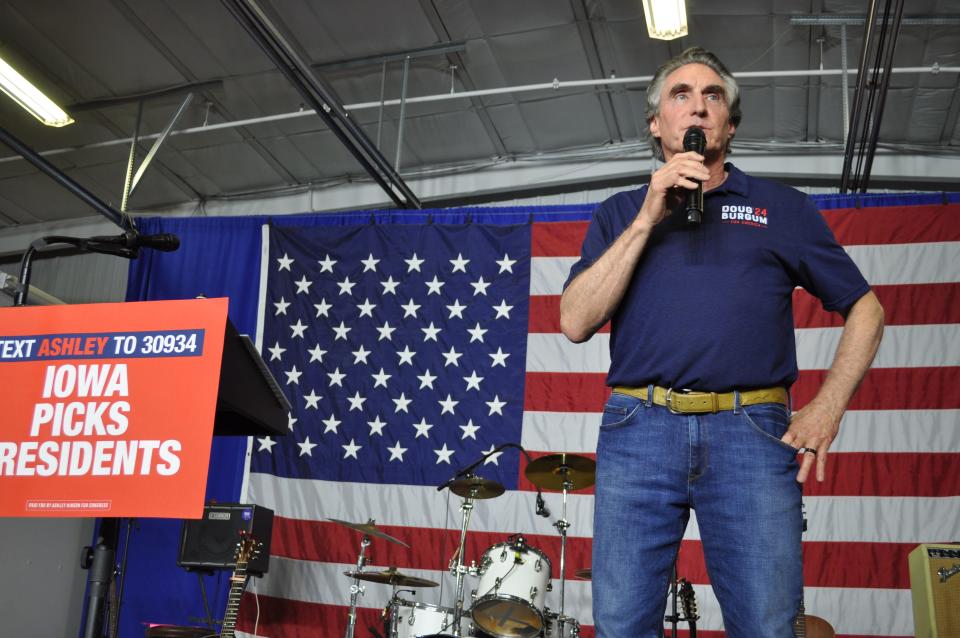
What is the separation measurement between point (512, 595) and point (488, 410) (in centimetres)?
153

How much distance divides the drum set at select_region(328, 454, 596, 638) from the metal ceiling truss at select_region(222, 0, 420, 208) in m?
2.60

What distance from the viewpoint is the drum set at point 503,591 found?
13.0 ft

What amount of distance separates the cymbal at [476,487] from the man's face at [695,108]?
3.04 metres

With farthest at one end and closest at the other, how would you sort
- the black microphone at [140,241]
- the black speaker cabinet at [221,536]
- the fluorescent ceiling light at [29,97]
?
the fluorescent ceiling light at [29,97] → the black speaker cabinet at [221,536] → the black microphone at [140,241]

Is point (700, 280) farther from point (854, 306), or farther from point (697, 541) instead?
point (697, 541)

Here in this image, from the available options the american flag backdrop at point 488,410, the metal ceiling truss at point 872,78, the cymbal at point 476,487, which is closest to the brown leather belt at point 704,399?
the cymbal at point 476,487

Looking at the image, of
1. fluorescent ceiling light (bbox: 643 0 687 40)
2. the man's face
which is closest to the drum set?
fluorescent ceiling light (bbox: 643 0 687 40)

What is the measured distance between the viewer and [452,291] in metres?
5.64

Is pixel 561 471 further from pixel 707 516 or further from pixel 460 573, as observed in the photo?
pixel 707 516

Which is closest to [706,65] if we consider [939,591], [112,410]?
[112,410]

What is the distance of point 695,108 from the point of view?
152 centimetres

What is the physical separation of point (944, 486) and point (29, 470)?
4.55 m

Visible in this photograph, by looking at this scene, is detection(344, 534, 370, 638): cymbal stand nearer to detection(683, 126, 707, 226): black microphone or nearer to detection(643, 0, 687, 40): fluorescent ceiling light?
detection(643, 0, 687, 40): fluorescent ceiling light

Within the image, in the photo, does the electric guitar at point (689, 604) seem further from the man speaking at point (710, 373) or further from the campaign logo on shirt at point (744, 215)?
the campaign logo on shirt at point (744, 215)
